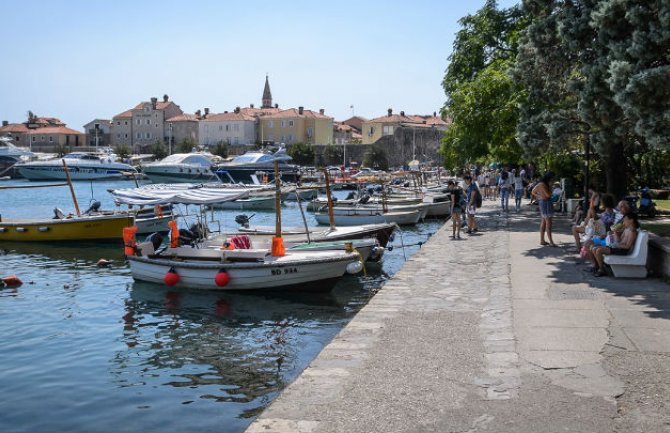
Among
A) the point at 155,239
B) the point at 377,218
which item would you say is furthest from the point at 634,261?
the point at 377,218

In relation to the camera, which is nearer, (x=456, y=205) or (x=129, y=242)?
(x=129, y=242)

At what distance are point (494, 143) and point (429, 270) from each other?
1511cm

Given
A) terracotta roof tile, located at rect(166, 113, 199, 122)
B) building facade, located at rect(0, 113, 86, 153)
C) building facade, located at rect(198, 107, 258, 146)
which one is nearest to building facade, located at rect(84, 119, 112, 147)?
building facade, located at rect(0, 113, 86, 153)

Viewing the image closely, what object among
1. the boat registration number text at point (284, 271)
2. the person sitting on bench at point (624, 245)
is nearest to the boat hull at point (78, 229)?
the boat registration number text at point (284, 271)

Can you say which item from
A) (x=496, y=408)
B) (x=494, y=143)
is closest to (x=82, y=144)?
(x=494, y=143)

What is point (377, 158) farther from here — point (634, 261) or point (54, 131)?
point (634, 261)

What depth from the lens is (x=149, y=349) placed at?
502 inches

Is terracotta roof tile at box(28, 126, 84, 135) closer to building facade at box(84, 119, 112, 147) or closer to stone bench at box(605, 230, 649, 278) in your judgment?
building facade at box(84, 119, 112, 147)

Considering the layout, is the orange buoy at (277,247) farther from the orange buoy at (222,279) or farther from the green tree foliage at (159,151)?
the green tree foliage at (159,151)

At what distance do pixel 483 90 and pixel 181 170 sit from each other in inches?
2144

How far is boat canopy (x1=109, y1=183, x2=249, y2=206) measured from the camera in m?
19.7

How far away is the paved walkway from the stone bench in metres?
0.28

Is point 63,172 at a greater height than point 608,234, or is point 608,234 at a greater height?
point 63,172

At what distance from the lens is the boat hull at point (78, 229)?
29.2m
